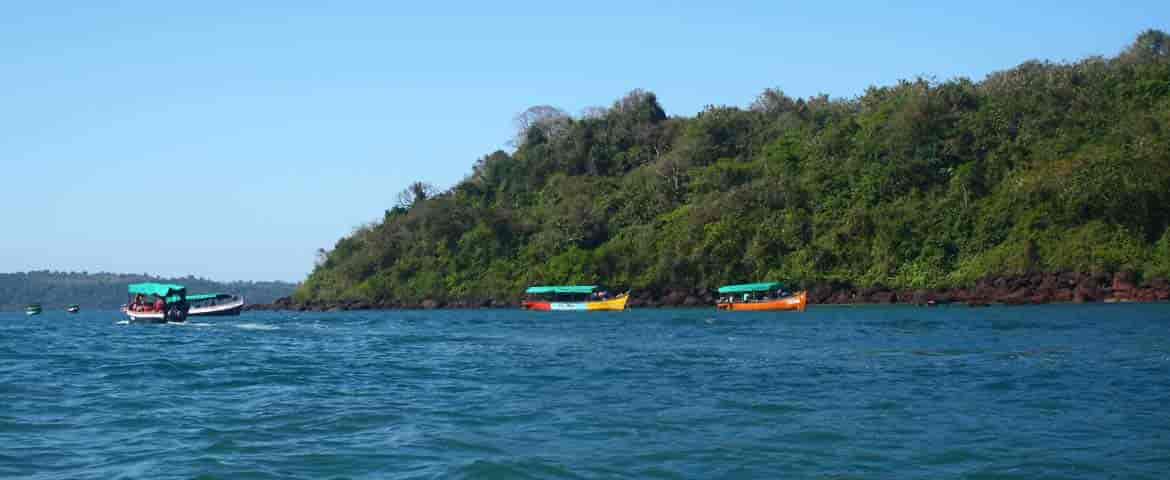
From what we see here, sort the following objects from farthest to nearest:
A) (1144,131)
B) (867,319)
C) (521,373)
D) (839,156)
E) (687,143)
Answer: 1. (687,143)
2. (839,156)
3. (1144,131)
4. (867,319)
5. (521,373)

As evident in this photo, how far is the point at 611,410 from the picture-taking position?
19.0 m

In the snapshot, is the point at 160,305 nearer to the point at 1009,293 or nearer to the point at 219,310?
the point at 219,310

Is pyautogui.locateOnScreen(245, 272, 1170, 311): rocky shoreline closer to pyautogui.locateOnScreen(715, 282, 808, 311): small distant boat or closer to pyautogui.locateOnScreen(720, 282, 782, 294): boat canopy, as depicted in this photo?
pyautogui.locateOnScreen(715, 282, 808, 311): small distant boat

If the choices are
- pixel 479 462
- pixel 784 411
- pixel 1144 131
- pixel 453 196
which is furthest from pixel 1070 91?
pixel 479 462

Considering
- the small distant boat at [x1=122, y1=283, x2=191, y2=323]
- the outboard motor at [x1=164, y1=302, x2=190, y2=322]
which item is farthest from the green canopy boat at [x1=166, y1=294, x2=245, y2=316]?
the outboard motor at [x1=164, y1=302, x2=190, y2=322]

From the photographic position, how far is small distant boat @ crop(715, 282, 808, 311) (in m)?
68.9

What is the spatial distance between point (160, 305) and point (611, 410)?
4785 centimetres

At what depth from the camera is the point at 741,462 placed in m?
14.2

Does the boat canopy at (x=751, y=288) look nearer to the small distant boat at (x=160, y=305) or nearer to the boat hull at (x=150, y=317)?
the small distant boat at (x=160, y=305)

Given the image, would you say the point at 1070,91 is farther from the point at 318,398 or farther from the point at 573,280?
the point at 318,398

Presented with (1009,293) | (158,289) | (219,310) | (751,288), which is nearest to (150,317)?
(158,289)

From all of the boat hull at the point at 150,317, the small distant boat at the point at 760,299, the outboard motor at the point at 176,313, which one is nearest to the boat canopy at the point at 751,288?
the small distant boat at the point at 760,299

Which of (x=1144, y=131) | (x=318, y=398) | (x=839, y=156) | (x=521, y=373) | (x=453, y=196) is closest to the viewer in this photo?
(x=318, y=398)

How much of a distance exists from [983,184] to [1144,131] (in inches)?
437
